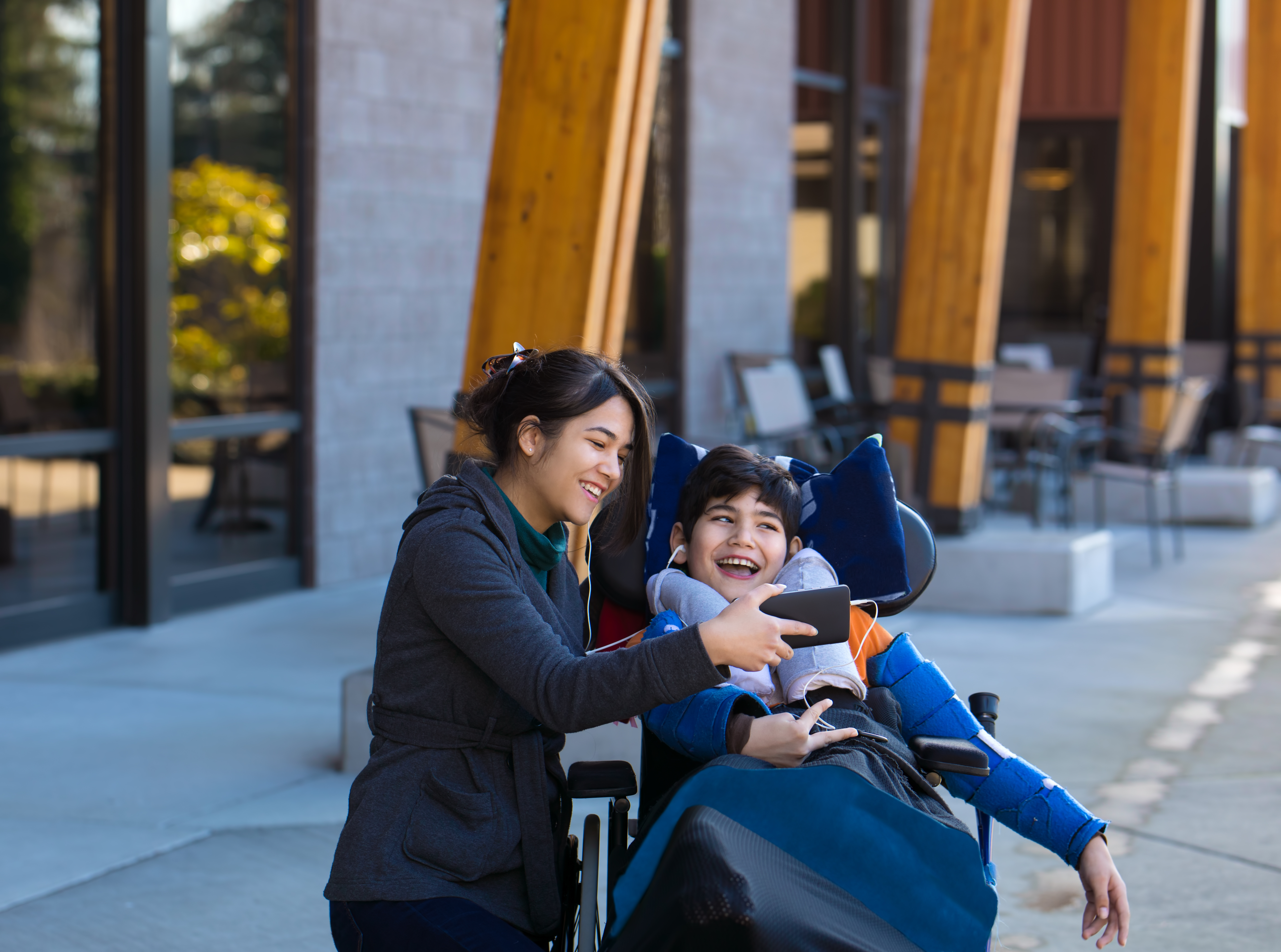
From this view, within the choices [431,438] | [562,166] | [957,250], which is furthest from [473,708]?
[957,250]

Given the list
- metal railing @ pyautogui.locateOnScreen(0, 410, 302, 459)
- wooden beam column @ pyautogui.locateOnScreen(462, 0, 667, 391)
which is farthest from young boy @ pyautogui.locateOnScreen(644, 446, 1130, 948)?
metal railing @ pyautogui.locateOnScreen(0, 410, 302, 459)

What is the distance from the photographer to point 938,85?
6406mm

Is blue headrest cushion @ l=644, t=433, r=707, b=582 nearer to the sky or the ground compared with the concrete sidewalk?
nearer to the sky

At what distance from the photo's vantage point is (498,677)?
1.88 meters

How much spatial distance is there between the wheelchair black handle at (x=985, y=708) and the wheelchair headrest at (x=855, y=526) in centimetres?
20

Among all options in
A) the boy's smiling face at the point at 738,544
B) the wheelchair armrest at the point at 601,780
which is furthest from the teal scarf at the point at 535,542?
the boy's smiling face at the point at 738,544

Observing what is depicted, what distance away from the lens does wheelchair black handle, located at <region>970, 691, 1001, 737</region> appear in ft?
8.02

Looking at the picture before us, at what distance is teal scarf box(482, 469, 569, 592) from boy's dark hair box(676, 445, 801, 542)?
39 cm

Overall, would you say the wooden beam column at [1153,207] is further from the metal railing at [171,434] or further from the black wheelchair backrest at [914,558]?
the black wheelchair backrest at [914,558]

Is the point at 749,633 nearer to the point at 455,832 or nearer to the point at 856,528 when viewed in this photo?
the point at 455,832

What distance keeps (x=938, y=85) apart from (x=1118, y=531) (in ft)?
12.1

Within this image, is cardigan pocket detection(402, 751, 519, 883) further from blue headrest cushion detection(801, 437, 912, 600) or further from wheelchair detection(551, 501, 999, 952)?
blue headrest cushion detection(801, 437, 912, 600)

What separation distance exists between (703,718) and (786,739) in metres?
0.16

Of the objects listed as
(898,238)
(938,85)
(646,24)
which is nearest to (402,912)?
(646,24)
